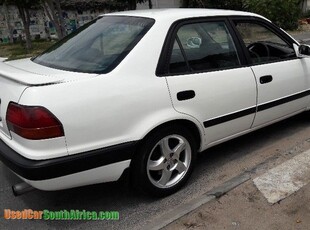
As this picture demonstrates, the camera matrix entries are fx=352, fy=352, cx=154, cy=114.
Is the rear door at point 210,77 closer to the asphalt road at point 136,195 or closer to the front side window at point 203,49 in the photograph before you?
the front side window at point 203,49

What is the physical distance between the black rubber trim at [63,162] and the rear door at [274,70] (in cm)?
167

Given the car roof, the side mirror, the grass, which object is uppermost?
the car roof

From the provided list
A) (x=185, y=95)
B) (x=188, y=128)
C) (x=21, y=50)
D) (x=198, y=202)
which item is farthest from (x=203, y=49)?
(x=21, y=50)

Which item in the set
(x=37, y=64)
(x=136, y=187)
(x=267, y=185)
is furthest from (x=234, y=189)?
(x=37, y=64)

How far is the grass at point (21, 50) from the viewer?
12.7 meters

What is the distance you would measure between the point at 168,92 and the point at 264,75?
128cm

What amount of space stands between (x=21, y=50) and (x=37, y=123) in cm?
1291

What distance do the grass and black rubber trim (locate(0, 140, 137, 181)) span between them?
10.2 m

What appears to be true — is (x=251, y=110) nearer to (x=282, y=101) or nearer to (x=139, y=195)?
(x=282, y=101)

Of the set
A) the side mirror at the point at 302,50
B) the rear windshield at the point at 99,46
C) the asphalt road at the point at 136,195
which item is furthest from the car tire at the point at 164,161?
the side mirror at the point at 302,50

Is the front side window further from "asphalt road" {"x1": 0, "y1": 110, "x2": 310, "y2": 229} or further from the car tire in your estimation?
"asphalt road" {"x1": 0, "y1": 110, "x2": 310, "y2": 229}

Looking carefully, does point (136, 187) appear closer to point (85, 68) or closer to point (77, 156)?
point (77, 156)

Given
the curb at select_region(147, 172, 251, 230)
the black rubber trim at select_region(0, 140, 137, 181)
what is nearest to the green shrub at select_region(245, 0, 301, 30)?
the curb at select_region(147, 172, 251, 230)

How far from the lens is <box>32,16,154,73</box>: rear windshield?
2826 millimetres
